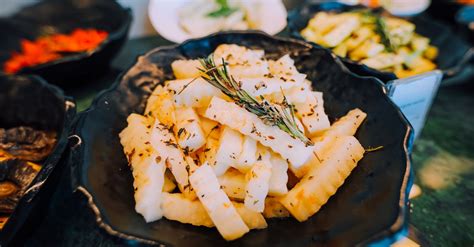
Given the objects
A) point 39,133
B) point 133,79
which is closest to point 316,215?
point 133,79

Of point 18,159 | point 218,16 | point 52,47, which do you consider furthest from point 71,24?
point 18,159

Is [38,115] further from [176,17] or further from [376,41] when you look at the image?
[376,41]

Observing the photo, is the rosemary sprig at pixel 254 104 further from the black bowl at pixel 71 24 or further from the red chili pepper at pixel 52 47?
the red chili pepper at pixel 52 47

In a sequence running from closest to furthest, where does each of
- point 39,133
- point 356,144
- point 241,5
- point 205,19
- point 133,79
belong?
point 356,144
point 133,79
point 39,133
point 205,19
point 241,5

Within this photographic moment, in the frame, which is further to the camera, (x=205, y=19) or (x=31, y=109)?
(x=205, y=19)

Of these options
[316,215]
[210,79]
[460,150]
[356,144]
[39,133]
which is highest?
[210,79]

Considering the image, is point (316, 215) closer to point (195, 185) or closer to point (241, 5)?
point (195, 185)

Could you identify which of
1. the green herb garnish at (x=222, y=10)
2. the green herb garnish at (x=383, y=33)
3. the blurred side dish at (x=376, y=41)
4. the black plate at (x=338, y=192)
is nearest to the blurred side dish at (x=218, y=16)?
the green herb garnish at (x=222, y=10)
